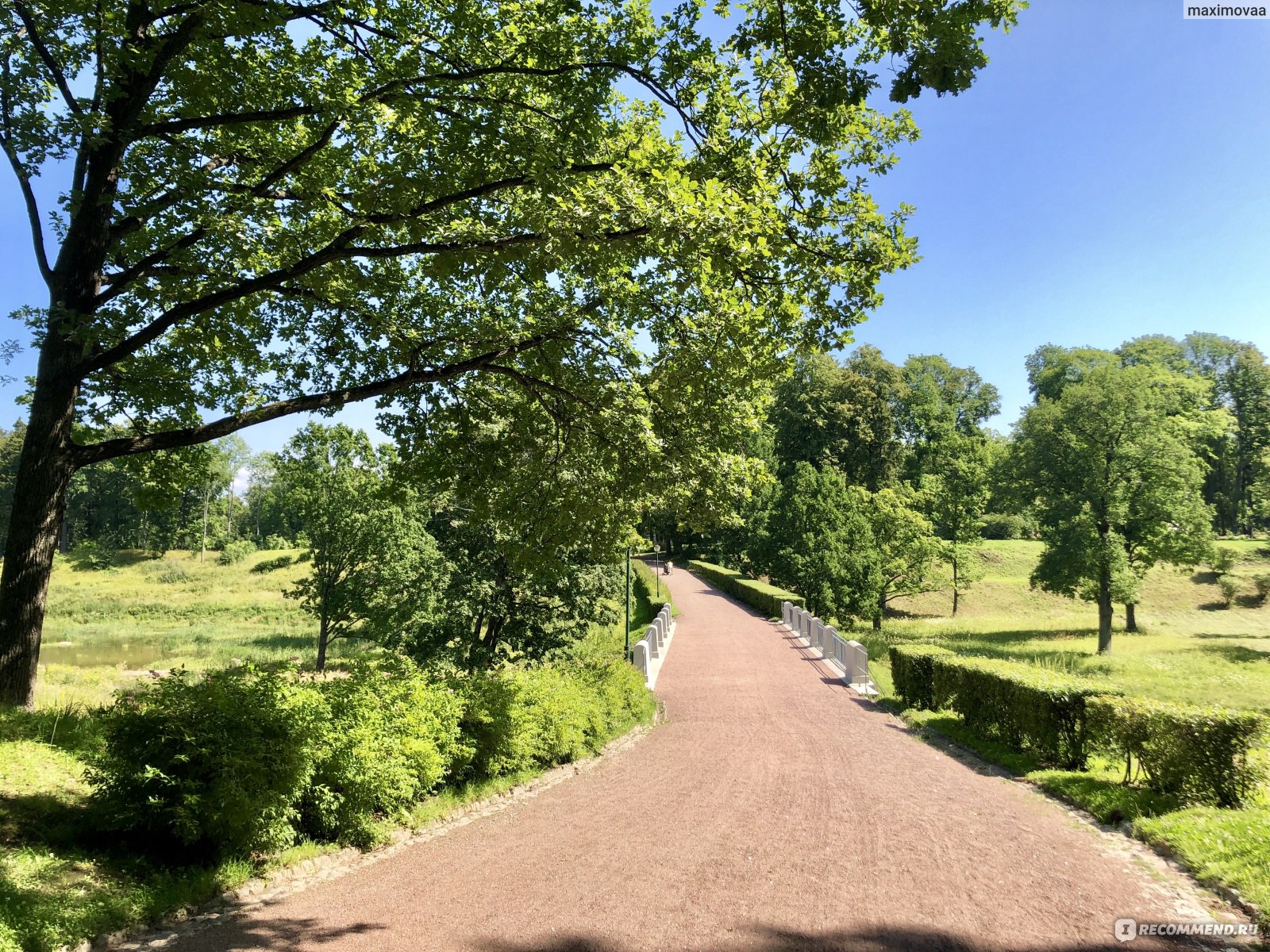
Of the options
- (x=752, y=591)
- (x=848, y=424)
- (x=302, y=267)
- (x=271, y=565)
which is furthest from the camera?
(x=271, y=565)

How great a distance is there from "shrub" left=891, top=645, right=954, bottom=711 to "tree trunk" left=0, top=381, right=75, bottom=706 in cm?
1474

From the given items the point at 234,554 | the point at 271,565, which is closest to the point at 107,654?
the point at 271,565

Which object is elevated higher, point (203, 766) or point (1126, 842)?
point (203, 766)

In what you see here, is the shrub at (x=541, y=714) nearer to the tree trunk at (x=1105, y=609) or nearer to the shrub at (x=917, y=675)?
the shrub at (x=917, y=675)

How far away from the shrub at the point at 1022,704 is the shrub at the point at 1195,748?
4.42ft

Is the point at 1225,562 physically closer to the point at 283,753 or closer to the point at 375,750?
the point at 375,750

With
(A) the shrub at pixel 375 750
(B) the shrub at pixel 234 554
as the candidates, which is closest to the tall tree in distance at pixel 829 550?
(A) the shrub at pixel 375 750

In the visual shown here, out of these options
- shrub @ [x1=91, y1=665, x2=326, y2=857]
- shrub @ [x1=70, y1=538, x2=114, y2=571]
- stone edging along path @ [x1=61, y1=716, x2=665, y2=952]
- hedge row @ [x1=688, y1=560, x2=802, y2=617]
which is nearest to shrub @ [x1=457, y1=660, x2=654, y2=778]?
stone edging along path @ [x1=61, y1=716, x2=665, y2=952]

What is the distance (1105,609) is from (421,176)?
3336 centimetres

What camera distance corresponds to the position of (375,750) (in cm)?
629

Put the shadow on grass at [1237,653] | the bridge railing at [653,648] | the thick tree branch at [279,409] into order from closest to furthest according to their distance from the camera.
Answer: the thick tree branch at [279,409]
the bridge railing at [653,648]
the shadow on grass at [1237,653]

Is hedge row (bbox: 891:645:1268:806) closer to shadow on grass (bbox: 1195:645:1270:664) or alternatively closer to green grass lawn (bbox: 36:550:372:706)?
green grass lawn (bbox: 36:550:372:706)

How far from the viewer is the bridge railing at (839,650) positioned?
17203 mm

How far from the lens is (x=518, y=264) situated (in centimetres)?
841
